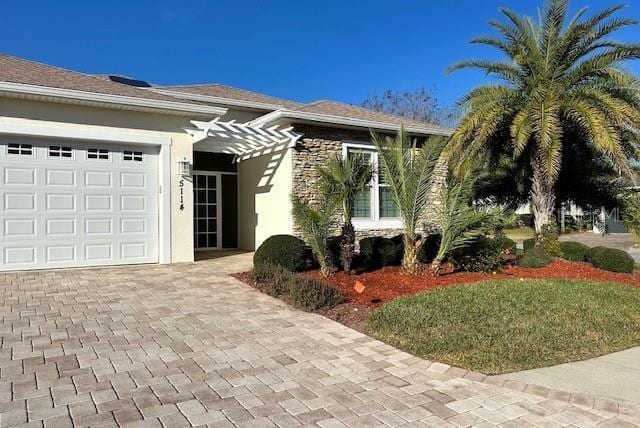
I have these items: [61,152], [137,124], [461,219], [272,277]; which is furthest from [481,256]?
[61,152]

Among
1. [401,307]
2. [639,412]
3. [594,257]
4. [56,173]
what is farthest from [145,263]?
[594,257]

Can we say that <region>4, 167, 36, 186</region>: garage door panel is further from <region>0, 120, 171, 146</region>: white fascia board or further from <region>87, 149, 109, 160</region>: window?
<region>87, 149, 109, 160</region>: window

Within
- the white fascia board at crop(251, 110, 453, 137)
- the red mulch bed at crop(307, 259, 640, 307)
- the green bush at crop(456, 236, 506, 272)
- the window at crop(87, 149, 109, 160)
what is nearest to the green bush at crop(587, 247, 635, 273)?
the red mulch bed at crop(307, 259, 640, 307)

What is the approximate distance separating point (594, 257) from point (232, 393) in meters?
11.3

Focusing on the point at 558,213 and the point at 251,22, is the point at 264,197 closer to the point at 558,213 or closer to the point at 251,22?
the point at 251,22

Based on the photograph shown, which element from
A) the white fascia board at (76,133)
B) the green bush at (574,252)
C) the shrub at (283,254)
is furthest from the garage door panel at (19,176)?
the green bush at (574,252)

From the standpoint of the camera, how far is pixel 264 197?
14.1m

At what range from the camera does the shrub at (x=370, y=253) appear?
35.4 ft

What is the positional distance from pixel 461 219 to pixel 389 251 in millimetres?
1991

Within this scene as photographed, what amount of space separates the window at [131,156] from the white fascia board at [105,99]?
3.44 feet

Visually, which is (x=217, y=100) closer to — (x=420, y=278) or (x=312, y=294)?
(x=420, y=278)

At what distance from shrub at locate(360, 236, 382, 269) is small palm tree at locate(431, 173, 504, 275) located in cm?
141

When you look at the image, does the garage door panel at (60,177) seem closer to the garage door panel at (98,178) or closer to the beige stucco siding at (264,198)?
the garage door panel at (98,178)

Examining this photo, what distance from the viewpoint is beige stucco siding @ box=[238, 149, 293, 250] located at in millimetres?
13070
